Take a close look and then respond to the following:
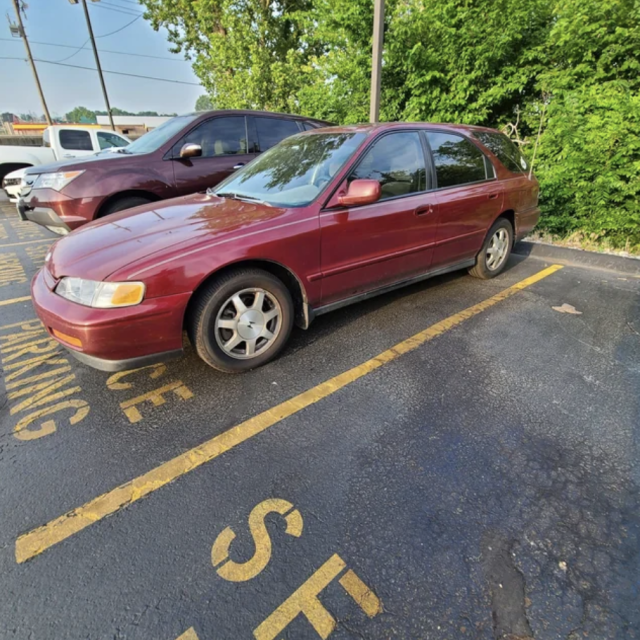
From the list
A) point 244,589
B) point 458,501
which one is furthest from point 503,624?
point 244,589

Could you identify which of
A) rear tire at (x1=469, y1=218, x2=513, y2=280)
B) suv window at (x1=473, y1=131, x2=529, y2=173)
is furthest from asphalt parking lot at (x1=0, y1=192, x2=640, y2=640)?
suv window at (x1=473, y1=131, x2=529, y2=173)

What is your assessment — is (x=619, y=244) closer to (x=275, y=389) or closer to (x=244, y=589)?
(x=275, y=389)

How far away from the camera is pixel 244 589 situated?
4.67 feet

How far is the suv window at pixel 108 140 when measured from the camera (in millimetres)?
10133

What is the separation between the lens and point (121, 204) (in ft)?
15.3

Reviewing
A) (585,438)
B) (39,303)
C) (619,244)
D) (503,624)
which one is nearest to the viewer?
(503,624)

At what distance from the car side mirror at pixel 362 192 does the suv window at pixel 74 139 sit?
10.1 meters

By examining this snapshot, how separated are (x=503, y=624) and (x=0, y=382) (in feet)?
10.1

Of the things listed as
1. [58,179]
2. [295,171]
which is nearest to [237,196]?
[295,171]

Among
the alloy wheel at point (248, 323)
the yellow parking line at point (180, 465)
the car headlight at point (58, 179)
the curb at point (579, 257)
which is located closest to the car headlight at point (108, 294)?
the alloy wheel at point (248, 323)

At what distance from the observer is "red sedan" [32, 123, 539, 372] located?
7.31ft

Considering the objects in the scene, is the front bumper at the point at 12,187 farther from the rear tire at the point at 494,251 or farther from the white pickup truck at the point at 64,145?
the rear tire at the point at 494,251

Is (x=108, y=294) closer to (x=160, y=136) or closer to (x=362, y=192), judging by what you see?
(x=362, y=192)

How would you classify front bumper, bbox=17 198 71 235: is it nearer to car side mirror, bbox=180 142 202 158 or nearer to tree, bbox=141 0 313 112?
car side mirror, bbox=180 142 202 158
